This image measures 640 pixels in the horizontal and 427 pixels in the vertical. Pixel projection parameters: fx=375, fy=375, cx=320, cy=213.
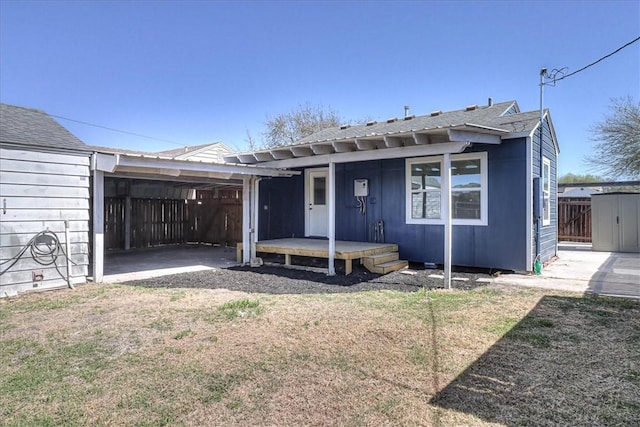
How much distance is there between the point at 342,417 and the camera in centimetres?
215

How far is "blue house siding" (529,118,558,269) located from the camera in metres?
6.95

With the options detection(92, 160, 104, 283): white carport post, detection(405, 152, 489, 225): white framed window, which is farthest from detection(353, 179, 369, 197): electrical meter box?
detection(92, 160, 104, 283): white carport post

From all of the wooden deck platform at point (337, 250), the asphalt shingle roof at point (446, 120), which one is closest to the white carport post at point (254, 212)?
the wooden deck platform at point (337, 250)

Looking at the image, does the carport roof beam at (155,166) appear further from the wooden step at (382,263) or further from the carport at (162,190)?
the wooden step at (382,263)

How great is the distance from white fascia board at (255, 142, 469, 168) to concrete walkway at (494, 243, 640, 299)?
7.62 ft

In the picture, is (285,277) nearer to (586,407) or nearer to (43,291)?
(43,291)

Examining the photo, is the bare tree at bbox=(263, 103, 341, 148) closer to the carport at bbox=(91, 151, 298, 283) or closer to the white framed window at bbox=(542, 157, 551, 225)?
the carport at bbox=(91, 151, 298, 283)

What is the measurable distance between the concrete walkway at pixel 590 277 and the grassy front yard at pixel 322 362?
83 cm

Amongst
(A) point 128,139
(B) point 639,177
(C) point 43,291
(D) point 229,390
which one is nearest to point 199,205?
(C) point 43,291

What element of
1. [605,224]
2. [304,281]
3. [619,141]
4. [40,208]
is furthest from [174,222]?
[619,141]

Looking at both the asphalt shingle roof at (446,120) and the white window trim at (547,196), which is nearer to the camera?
the asphalt shingle roof at (446,120)

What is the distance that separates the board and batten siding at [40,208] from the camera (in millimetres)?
5309

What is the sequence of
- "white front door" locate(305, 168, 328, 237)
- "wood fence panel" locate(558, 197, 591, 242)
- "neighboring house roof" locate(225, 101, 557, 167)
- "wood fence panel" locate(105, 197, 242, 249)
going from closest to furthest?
"neighboring house roof" locate(225, 101, 557, 167)
"white front door" locate(305, 168, 328, 237)
"wood fence panel" locate(105, 197, 242, 249)
"wood fence panel" locate(558, 197, 591, 242)

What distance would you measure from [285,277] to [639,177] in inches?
563
